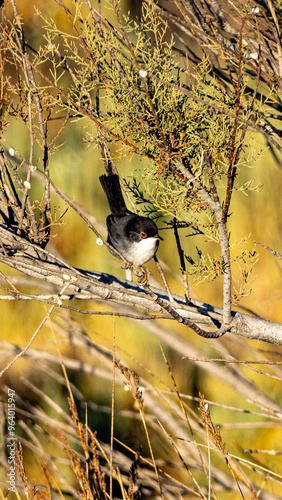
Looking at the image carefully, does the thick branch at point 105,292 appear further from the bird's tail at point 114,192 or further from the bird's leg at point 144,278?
the bird's tail at point 114,192

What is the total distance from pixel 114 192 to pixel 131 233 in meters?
0.20

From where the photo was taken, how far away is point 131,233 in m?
1.42

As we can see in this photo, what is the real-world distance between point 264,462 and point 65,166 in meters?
1.68

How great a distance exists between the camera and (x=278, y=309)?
6.79 ft

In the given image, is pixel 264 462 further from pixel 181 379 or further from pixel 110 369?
pixel 110 369

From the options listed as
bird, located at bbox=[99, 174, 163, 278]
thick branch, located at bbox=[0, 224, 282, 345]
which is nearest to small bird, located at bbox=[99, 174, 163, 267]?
bird, located at bbox=[99, 174, 163, 278]

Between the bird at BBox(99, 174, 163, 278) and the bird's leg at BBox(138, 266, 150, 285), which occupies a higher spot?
the bird at BBox(99, 174, 163, 278)

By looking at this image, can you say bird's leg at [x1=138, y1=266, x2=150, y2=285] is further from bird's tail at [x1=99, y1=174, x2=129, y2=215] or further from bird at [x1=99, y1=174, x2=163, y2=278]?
bird's tail at [x1=99, y1=174, x2=129, y2=215]

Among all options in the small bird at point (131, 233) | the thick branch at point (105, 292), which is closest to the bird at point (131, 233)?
the small bird at point (131, 233)

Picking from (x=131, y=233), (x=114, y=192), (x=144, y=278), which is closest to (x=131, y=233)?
(x=131, y=233)

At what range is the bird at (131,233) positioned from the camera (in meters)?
1.38

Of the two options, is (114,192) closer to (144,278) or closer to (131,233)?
(131,233)

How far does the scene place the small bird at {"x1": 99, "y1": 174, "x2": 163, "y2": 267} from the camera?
138 centimetres

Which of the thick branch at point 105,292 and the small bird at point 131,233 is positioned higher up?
the small bird at point 131,233
